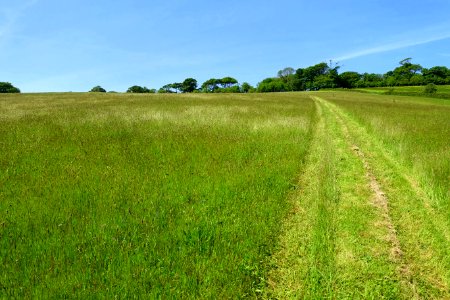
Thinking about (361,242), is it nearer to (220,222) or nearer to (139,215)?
(220,222)

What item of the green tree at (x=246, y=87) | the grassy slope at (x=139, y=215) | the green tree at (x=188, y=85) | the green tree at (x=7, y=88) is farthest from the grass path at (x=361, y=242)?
the green tree at (x=246, y=87)

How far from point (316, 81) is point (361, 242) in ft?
507

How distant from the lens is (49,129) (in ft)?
40.5

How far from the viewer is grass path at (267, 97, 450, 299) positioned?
3697 mm

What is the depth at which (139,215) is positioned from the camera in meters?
5.18

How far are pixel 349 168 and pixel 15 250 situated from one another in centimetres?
823

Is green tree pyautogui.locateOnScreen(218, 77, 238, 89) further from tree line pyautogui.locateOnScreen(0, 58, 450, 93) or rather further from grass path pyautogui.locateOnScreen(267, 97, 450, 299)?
grass path pyautogui.locateOnScreen(267, 97, 450, 299)

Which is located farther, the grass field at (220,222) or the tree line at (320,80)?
the tree line at (320,80)

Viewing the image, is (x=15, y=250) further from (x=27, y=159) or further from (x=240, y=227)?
(x=27, y=159)

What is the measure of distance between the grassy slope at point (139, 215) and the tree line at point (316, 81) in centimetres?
13110

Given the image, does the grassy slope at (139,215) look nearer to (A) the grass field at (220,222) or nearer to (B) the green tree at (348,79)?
(A) the grass field at (220,222)

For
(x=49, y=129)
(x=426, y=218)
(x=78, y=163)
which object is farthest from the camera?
(x=49, y=129)

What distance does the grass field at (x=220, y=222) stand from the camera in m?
3.67

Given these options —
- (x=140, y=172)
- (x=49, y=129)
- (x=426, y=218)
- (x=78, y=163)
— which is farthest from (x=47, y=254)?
(x=49, y=129)
